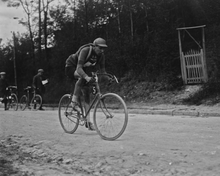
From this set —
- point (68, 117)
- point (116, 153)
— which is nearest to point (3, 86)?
point (68, 117)

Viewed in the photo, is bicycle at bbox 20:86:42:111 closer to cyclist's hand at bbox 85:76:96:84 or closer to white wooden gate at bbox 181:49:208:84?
white wooden gate at bbox 181:49:208:84

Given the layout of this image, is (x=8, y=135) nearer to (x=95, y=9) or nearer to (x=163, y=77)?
(x=163, y=77)

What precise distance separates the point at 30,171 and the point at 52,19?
139 ft

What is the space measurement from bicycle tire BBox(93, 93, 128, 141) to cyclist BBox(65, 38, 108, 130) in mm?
523

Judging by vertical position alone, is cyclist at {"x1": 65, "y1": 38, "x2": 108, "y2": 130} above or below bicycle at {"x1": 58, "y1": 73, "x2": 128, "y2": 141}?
above

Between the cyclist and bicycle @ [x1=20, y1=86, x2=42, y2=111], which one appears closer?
the cyclist

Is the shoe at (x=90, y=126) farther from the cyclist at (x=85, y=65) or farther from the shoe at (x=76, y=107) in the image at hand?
the shoe at (x=76, y=107)

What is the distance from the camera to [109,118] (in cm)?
656

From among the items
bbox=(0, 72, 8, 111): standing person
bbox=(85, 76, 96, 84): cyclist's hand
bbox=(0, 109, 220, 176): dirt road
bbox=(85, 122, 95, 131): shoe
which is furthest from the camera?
bbox=(0, 72, 8, 111): standing person

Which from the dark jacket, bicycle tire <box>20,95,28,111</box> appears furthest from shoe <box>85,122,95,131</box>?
the dark jacket

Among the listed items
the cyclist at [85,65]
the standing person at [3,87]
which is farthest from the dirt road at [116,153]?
the standing person at [3,87]

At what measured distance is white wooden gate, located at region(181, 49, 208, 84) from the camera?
19125 mm

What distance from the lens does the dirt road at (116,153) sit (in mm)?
4699

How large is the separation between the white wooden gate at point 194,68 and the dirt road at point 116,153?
11567mm
